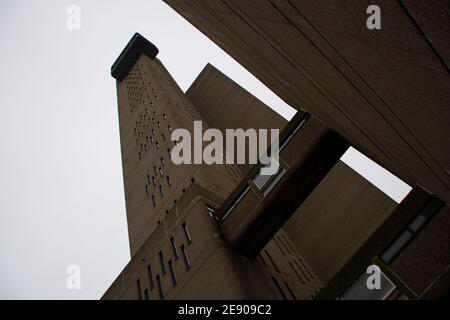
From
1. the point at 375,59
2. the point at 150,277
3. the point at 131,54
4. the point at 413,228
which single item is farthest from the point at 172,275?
the point at 131,54

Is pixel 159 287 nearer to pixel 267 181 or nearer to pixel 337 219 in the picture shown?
pixel 267 181

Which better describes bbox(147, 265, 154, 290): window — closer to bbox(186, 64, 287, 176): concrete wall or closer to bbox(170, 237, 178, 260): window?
bbox(170, 237, 178, 260): window

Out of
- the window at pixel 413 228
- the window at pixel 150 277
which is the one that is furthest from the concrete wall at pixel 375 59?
the window at pixel 150 277

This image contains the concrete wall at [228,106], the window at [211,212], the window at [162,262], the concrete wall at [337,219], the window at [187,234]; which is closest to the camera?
the window at [187,234]

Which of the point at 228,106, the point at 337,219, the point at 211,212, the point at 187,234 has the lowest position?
the point at 187,234

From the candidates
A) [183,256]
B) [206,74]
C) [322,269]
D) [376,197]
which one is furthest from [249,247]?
[206,74]

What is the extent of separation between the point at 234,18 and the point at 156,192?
1633 centimetres

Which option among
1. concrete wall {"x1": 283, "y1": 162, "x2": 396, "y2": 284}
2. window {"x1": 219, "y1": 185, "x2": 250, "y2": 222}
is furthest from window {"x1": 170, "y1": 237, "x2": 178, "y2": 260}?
concrete wall {"x1": 283, "y1": 162, "x2": 396, "y2": 284}

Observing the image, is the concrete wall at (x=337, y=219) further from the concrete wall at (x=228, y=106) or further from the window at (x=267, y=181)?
the window at (x=267, y=181)

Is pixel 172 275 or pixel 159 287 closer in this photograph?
pixel 172 275

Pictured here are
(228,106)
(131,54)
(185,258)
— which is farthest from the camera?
(131,54)

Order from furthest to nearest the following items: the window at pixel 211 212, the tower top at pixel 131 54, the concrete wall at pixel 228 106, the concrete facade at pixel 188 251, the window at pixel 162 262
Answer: the tower top at pixel 131 54
the concrete wall at pixel 228 106
the window at pixel 211 212
the window at pixel 162 262
the concrete facade at pixel 188 251

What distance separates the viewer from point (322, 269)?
916 inches
